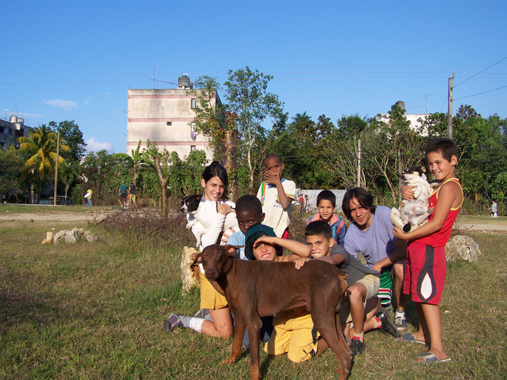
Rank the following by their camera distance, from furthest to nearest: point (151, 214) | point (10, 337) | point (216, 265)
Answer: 1. point (151, 214)
2. point (10, 337)
3. point (216, 265)

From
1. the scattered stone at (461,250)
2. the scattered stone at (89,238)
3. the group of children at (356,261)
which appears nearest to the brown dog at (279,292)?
the group of children at (356,261)

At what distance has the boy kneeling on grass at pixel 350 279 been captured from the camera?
3533 millimetres

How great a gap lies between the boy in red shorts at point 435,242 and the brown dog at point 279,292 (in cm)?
83

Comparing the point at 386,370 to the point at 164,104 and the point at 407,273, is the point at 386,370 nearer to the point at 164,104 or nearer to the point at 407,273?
the point at 407,273

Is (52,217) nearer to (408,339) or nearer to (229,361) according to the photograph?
(229,361)

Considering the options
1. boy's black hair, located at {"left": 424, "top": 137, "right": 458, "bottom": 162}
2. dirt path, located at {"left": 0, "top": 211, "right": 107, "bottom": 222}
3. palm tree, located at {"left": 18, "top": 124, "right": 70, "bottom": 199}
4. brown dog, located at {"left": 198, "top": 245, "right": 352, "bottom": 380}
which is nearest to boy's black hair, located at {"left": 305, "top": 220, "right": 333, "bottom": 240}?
brown dog, located at {"left": 198, "top": 245, "right": 352, "bottom": 380}

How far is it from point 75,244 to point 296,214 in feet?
17.6

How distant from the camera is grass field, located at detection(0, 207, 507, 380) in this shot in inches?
126

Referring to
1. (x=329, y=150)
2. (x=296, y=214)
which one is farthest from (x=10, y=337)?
(x=329, y=150)

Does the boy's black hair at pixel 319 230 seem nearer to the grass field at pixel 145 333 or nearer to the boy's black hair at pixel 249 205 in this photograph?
the boy's black hair at pixel 249 205

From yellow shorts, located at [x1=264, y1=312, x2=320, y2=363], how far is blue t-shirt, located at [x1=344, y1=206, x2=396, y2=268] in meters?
1.12

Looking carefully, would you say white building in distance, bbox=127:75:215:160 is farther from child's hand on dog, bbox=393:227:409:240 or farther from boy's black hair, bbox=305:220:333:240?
child's hand on dog, bbox=393:227:409:240

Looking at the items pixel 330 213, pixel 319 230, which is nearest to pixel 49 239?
pixel 330 213

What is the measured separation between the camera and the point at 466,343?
12.5ft
